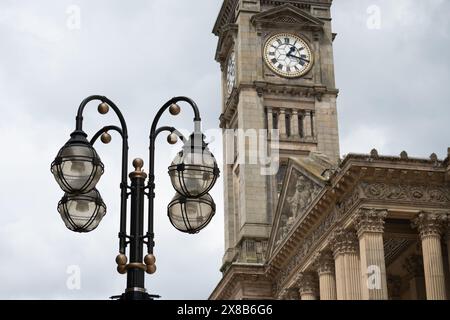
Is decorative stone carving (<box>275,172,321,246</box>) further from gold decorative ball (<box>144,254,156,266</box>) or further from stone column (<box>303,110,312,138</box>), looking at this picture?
gold decorative ball (<box>144,254,156,266</box>)

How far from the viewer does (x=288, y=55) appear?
69.7m

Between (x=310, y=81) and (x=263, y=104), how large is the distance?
166 inches

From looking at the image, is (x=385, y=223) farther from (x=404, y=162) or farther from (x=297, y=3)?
(x=297, y=3)

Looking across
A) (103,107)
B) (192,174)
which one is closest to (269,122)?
(103,107)

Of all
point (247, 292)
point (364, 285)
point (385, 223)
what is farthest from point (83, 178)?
point (247, 292)

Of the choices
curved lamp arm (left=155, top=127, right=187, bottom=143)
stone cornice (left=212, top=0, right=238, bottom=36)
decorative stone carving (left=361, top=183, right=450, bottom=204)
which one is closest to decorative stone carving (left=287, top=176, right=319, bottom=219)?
decorative stone carving (left=361, top=183, right=450, bottom=204)

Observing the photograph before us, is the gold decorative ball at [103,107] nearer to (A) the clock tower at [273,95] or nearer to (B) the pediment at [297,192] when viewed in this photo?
(B) the pediment at [297,192]

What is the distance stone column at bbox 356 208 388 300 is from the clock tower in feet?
73.8

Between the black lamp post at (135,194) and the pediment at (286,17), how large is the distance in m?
53.8

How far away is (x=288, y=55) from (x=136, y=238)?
182 ft

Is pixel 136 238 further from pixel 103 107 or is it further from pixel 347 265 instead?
pixel 347 265

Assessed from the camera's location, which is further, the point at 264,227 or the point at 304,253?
the point at 264,227

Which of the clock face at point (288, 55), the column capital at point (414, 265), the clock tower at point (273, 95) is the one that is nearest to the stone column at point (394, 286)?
the column capital at point (414, 265)
